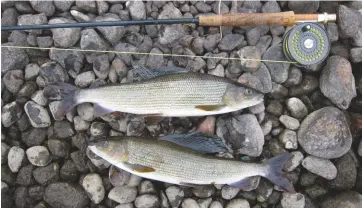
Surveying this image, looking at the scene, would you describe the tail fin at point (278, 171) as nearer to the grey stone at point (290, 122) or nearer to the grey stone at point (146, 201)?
the grey stone at point (290, 122)

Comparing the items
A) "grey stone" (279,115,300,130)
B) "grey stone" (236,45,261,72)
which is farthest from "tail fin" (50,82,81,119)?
"grey stone" (279,115,300,130)

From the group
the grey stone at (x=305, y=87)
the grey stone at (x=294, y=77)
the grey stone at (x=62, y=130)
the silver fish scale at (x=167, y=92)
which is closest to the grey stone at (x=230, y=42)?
the silver fish scale at (x=167, y=92)

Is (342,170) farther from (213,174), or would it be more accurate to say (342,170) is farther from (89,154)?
(89,154)

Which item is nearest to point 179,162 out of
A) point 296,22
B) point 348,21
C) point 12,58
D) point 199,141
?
point 199,141

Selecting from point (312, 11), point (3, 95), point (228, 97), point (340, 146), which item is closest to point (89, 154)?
point (3, 95)

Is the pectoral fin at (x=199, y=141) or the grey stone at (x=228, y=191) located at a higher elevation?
the pectoral fin at (x=199, y=141)

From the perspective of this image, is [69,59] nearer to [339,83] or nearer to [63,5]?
[63,5]
